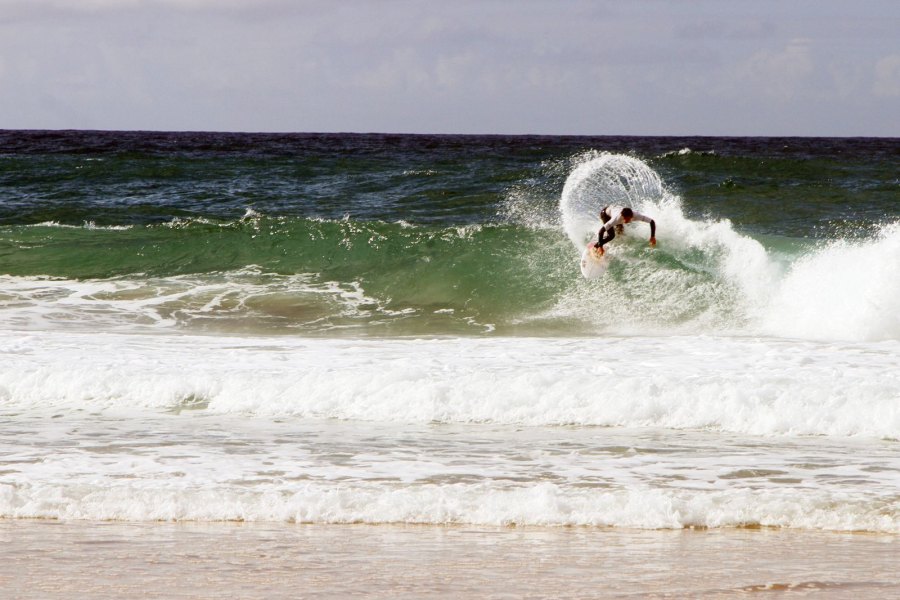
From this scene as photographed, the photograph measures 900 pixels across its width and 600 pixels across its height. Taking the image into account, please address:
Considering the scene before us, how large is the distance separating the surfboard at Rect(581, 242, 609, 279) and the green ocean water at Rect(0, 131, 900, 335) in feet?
0.98

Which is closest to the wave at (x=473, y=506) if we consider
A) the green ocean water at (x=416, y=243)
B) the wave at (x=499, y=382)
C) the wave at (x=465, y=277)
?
the wave at (x=499, y=382)

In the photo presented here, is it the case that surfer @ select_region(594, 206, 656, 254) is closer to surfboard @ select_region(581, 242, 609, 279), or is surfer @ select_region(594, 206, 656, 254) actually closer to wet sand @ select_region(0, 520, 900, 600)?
surfboard @ select_region(581, 242, 609, 279)

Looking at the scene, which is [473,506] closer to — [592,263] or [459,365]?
[459,365]

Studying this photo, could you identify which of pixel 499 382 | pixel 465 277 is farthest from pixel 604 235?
pixel 499 382

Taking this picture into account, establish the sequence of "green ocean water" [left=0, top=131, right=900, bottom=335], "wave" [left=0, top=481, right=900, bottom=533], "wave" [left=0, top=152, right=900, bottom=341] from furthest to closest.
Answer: "green ocean water" [left=0, top=131, right=900, bottom=335] < "wave" [left=0, top=152, right=900, bottom=341] < "wave" [left=0, top=481, right=900, bottom=533]

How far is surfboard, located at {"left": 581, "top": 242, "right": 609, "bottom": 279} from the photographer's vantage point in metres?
16.6

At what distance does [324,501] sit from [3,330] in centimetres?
858

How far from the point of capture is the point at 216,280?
1916cm

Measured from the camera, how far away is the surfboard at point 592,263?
16580 millimetres

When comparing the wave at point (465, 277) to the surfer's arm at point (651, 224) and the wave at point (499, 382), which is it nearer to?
the surfer's arm at point (651, 224)

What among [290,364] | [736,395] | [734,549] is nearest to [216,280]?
[290,364]

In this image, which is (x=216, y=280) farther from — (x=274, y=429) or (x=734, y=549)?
(x=734, y=549)

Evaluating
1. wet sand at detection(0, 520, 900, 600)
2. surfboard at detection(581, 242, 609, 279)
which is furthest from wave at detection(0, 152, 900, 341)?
wet sand at detection(0, 520, 900, 600)

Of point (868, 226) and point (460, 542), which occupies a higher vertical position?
point (868, 226)
